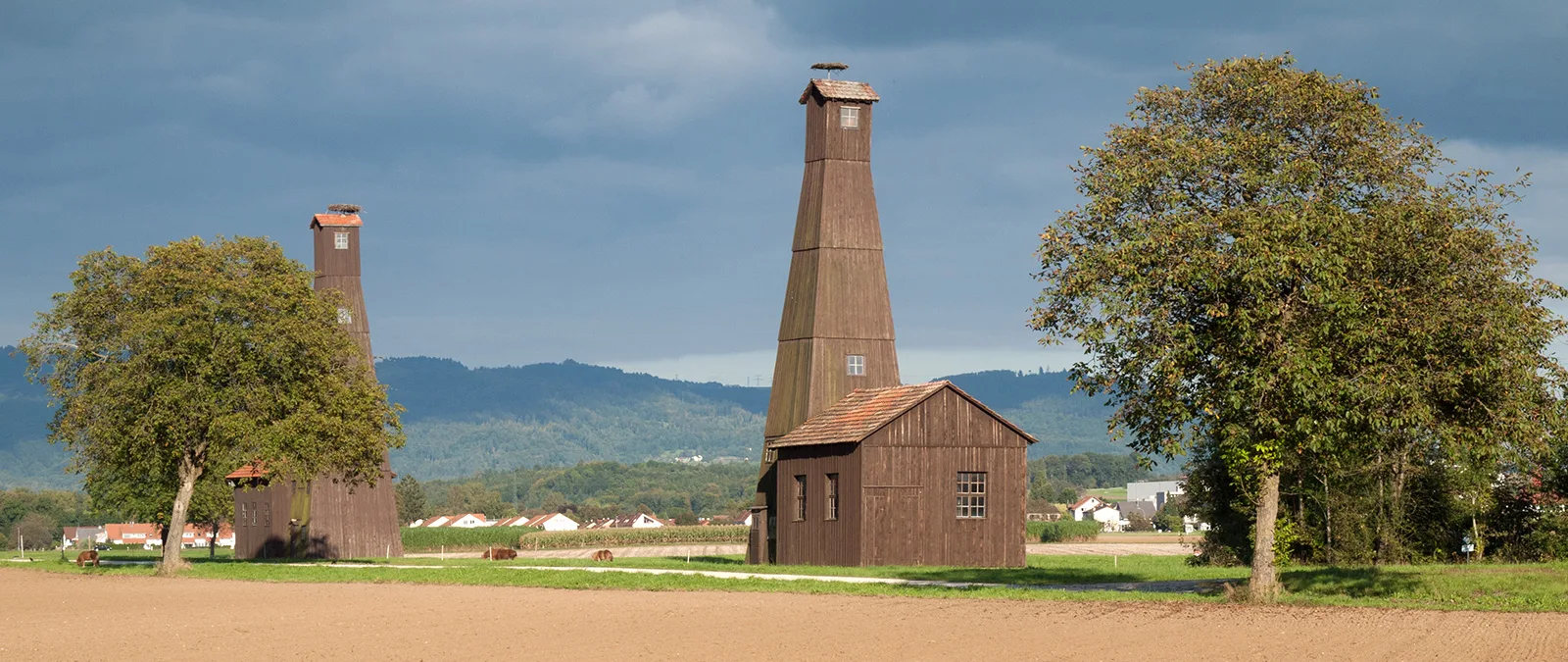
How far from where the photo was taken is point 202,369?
4841 centimetres

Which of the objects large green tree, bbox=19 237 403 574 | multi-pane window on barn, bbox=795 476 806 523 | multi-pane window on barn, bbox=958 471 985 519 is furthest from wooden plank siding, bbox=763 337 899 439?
large green tree, bbox=19 237 403 574

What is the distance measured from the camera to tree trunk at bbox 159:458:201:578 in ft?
167

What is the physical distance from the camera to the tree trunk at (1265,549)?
29219mm

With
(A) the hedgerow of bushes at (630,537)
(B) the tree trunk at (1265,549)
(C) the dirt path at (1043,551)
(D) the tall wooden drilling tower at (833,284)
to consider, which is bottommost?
(A) the hedgerow of bushes at (630,537)

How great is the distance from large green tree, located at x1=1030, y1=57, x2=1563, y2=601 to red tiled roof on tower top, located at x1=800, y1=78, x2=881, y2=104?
72.4 ft

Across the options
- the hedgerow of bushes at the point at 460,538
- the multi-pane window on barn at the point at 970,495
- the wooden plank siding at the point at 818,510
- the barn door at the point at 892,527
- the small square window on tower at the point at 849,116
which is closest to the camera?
the barn door at the point at 892,527

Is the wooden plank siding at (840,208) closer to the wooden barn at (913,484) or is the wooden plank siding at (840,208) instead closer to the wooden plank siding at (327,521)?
the wooden barn at (913,484)

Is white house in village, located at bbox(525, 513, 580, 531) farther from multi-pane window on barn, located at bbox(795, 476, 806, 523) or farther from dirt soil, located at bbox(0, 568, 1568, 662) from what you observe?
dirt soil, located at bbox(0, 568, 1568, 662)

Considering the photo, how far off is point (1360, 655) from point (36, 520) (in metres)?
151

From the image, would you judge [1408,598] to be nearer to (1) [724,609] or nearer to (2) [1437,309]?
(2) [1437,309]

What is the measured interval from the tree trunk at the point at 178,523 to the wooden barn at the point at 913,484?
727 inches

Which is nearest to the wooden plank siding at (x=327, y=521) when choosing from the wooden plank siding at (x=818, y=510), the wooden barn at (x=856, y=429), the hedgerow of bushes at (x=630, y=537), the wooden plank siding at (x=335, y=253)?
the wooden plank siding at (x=335, y=253)

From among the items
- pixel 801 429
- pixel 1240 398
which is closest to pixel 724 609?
pixel 1240 398

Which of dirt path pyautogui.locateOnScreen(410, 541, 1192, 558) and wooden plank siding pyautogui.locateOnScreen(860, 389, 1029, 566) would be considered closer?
wooden plank siding pyautogui.locateOnScreen(860, 389, 1029, 566)
